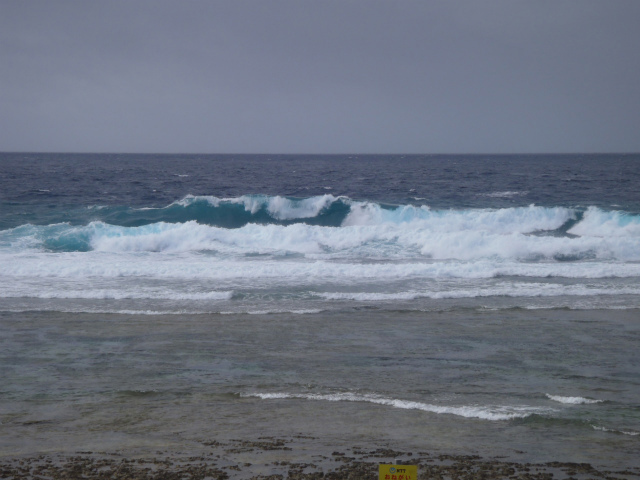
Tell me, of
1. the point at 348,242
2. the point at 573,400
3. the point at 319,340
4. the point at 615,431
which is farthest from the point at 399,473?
the point at 348,242

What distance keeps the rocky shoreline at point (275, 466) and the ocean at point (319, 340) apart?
32 centimetres

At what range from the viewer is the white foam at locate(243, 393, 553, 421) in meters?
8.73

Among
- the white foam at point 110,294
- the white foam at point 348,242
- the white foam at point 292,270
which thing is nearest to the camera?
the white foam at point 110,294

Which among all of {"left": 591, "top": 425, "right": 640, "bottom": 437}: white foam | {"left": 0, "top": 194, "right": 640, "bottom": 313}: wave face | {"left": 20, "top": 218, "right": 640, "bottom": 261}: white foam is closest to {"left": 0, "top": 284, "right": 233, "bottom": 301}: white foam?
{"left": 0, "top": 194, "right": 640, "bottom": 313}: wave face

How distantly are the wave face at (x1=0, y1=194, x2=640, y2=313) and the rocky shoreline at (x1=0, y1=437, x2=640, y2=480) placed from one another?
316 inches

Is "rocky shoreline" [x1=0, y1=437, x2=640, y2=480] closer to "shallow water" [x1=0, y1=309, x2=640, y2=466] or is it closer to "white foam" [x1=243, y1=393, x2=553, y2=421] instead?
"shallow water" [x1=0, y1=309, x2=640, y2=466]

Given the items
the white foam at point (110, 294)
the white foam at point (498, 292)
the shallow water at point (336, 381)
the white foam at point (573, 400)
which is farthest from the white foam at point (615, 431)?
the white foam at point (110, 294)

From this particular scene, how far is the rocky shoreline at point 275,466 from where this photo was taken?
661cm

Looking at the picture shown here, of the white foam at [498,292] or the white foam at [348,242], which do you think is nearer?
the white foam at [498,292]

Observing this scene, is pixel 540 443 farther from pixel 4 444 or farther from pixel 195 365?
pixel 4 444

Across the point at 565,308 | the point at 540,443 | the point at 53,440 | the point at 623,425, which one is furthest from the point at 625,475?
the point at 565,308

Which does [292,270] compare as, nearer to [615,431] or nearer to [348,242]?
[348,242]

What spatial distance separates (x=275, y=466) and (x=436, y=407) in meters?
3.07

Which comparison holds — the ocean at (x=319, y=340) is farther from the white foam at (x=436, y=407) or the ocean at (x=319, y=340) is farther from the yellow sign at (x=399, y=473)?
the yellow sign at (x=399, y=473)
